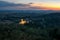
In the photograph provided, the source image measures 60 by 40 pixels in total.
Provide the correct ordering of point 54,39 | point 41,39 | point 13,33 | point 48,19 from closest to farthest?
point 13,33 < point 41,39 < point 54,39 < point 48,19

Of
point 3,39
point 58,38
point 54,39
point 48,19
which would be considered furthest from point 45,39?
point 48,19

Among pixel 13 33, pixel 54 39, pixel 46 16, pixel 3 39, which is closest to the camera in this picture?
pixel 3 39

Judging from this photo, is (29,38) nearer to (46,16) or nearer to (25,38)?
(25,38)

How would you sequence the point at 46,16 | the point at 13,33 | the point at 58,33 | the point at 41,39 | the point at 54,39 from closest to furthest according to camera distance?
the point at 13,33 < the point at 41,39 < the point at 54,39 < the point at 58,33 < the point at 46,16

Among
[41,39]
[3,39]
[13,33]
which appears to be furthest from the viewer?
[41,39]

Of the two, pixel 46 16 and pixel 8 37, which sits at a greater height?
pixel 8 37

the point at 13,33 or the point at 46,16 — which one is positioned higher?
the point at 13,33

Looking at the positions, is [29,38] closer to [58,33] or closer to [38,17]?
[58,33]

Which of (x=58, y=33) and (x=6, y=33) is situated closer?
(x=6, y=33)

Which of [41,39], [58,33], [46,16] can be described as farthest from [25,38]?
[46,16]
